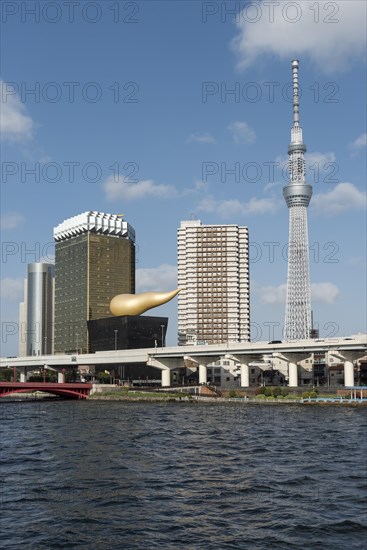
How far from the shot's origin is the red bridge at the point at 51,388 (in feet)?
440

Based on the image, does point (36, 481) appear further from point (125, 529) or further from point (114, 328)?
point (114, 328)

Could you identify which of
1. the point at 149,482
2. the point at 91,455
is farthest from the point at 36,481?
the point at 91,455

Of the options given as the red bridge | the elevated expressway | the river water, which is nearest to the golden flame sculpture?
the elevated expressway

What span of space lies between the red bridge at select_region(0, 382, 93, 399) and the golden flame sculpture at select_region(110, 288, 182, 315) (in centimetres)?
4205

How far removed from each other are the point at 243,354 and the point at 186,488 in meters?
107

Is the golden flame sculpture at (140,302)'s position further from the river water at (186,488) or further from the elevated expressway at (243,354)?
the river water at (186,488)

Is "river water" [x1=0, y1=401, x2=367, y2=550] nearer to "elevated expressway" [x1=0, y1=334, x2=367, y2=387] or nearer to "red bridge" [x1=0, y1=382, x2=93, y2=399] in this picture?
"elevated expressway" [x1=0, y1=334, x2=367, y2=387]

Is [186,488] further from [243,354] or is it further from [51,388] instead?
[243,354]

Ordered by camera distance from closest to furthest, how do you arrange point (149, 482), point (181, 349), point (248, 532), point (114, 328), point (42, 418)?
point (248, 532) → point (149, 482) → point (42, 418) → point (181, 349) → point (114, 328)

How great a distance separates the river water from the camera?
89.1 feet

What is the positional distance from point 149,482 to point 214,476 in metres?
4.17

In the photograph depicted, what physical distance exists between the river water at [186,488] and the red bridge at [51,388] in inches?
2638

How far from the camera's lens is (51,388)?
138 metres

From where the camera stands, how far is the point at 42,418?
8838 cm
